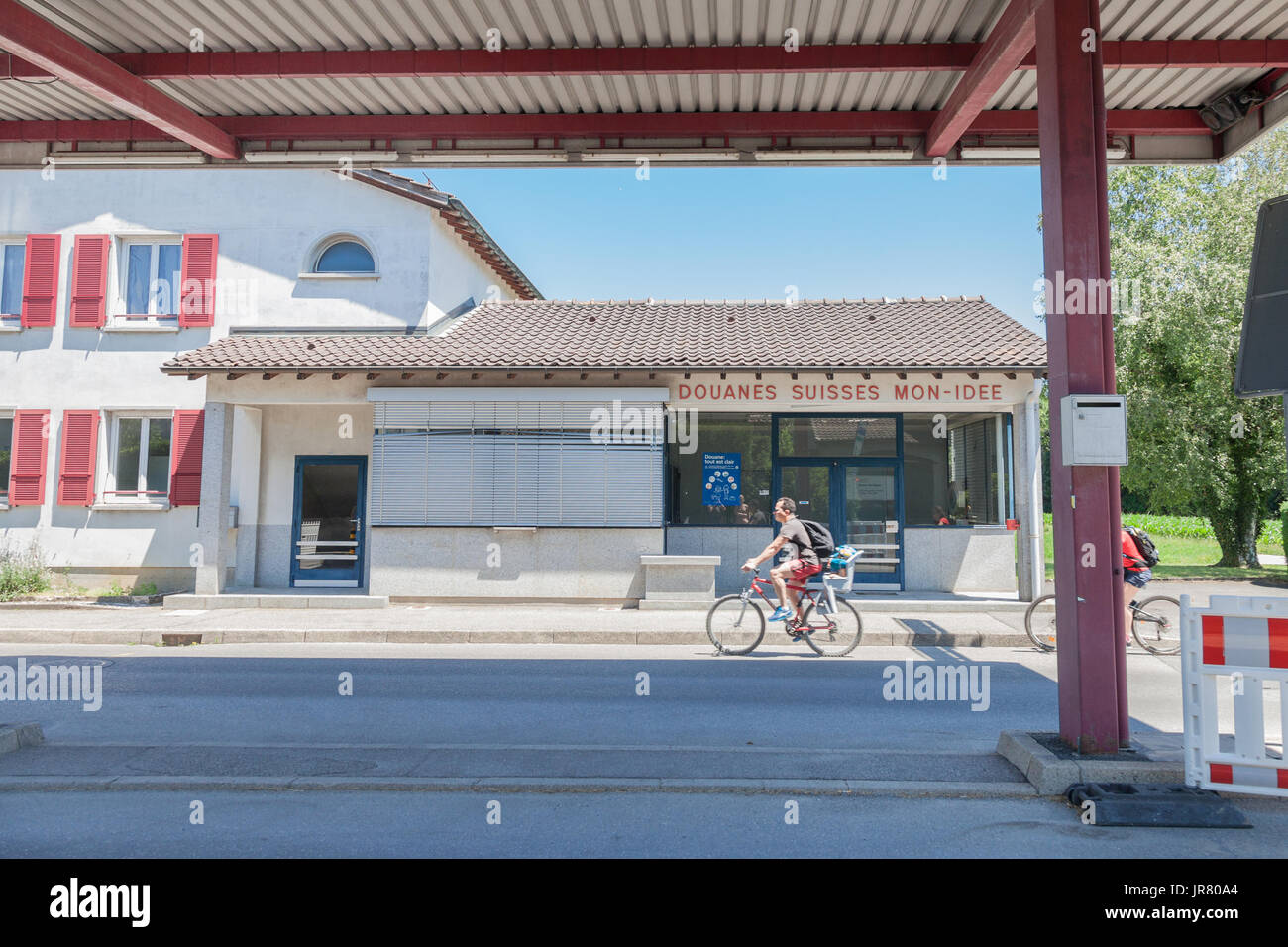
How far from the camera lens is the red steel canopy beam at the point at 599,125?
811 cm

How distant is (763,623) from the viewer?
10.6m

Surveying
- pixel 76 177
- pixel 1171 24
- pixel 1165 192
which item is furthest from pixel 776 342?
pixel 1165 192

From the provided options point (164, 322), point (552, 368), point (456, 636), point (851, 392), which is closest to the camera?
point (456, 636)

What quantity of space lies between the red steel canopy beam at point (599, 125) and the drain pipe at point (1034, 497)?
6.64 meters

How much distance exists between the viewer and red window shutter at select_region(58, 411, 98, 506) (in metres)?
16.4

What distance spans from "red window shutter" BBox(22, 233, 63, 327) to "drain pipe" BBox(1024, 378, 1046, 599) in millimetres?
17730

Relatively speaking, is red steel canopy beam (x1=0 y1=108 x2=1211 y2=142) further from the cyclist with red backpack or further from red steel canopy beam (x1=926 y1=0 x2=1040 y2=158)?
the cyclist with red backpack

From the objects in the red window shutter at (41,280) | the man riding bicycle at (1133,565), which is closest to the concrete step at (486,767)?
the man riding bicycle at (1133,565)

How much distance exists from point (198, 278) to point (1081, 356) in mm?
16201

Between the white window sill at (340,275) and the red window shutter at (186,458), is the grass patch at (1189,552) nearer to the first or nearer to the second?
the white window sill at (340,275)

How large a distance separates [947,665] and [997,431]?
665 centimetres

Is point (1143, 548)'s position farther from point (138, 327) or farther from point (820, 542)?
point (138, 327)

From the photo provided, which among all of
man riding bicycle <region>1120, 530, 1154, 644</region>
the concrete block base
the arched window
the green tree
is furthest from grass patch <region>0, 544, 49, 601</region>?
the green tree

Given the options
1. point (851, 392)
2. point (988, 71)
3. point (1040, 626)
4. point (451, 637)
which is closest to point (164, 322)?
point (451, 637)
